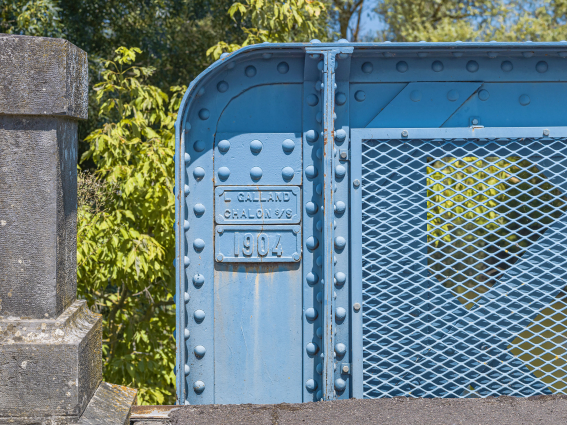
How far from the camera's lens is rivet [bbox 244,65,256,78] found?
8.45ft

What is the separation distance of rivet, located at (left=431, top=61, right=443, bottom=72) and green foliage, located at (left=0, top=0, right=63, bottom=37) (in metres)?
5.85

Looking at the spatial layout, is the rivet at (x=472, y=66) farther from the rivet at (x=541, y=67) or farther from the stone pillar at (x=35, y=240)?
the stone pillar at (x=35, y=240)

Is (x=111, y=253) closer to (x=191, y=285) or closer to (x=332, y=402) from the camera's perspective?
(x=191, y=285)

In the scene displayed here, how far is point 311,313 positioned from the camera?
2.58 meters

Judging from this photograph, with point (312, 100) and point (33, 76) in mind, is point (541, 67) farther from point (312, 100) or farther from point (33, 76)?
point (33, 76)

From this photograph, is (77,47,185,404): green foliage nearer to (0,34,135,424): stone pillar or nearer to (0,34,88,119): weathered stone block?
(0,34,135,424): stone pillar

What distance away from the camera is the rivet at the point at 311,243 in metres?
2.59

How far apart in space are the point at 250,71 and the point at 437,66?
93cm

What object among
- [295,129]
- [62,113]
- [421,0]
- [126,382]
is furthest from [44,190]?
[421,0]

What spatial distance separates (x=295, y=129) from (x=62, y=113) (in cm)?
108

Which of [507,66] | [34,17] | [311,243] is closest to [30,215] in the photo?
[311,243]

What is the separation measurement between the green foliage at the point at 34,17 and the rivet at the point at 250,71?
5.27 m

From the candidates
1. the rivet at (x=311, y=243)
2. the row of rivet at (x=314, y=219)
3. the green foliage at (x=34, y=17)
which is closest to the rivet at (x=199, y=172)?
the row of rivet at (x=314, y=219)

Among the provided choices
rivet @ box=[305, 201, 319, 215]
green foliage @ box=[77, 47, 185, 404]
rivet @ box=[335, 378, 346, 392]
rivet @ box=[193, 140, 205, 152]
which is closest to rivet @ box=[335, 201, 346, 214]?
rivet @ box=[305, 201, 319, 215]
